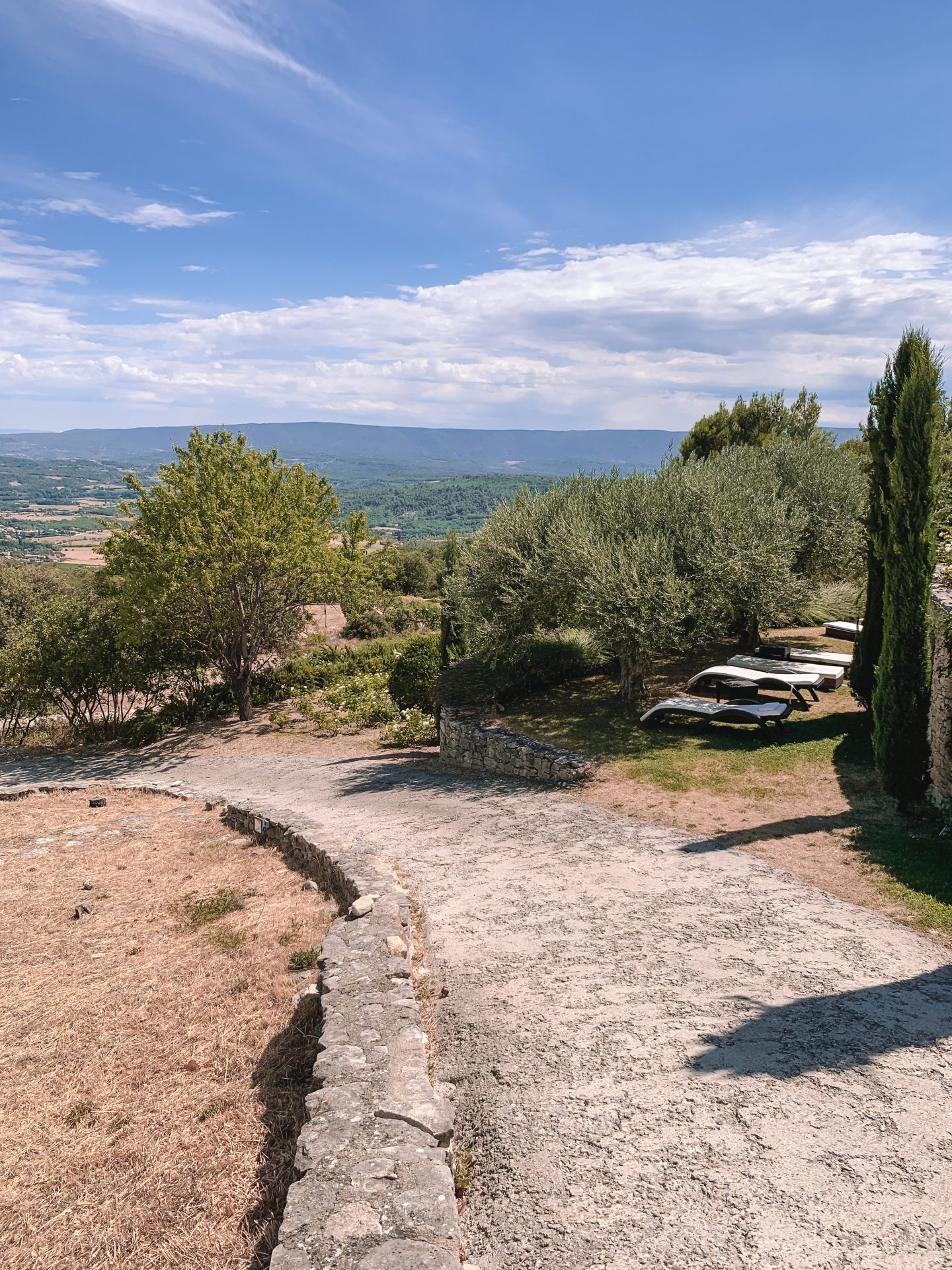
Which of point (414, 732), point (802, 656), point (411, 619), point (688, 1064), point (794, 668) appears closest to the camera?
point (688, 1064)

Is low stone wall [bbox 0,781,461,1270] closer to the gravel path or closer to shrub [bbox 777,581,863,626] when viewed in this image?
the gravel path

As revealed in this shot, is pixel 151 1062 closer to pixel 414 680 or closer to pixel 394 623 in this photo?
pixel 414 680

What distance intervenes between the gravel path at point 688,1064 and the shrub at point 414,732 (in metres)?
8.96

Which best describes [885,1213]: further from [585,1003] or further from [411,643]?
[411,643]

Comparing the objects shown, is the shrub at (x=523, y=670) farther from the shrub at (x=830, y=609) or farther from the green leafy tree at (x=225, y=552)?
the shrub at (x=830, y=609)

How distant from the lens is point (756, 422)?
37125 millimetres

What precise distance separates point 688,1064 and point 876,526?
9.25 m

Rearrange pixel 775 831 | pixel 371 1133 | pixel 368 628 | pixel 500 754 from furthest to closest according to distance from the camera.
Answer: pixel 368 628, pixel 500 754, pixel 775 831, pixel 371 1133

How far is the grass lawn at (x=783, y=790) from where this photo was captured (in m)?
7.44

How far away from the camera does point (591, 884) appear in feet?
25.2

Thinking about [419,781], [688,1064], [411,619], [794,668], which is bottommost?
[411,619]

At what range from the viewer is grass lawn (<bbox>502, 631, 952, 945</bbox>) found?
24.4ft

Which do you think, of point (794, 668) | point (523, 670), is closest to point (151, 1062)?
point (523, 670)

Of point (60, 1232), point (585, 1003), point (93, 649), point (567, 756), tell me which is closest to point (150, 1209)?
point (60, 1232)
